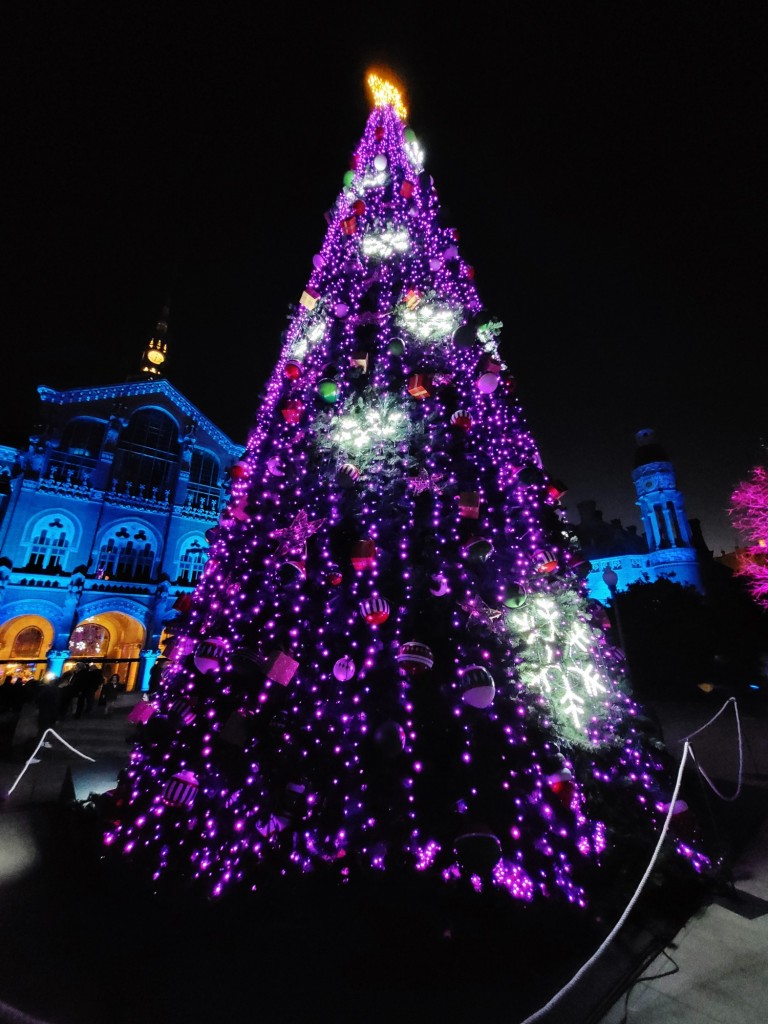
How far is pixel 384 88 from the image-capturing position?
820 cm

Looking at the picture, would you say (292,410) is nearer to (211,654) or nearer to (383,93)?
(211,654)

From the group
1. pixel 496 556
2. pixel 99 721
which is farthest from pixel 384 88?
pixel 99 721

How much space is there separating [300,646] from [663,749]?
4700 millimetres

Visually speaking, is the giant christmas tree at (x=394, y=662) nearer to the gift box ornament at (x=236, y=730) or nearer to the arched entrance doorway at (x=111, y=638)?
the gift box ornament at (x=236, y=730)

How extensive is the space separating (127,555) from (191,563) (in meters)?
3.17

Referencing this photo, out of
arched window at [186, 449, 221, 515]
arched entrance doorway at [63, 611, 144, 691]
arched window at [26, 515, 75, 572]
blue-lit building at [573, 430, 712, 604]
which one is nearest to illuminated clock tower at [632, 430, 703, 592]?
blue-lit building at [573, 430, 712, 604]

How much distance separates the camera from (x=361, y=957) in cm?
283

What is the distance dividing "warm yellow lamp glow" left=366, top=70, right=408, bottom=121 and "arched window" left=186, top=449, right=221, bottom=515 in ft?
67.4

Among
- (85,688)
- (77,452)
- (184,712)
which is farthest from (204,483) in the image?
(184,712)

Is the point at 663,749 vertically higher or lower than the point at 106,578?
lower

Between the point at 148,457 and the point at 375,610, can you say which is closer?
the point at 375,610

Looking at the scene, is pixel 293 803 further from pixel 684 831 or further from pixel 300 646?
pixel 684 831

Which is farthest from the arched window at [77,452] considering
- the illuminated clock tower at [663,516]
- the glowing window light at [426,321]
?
the illuminated clock tower at [663,516]

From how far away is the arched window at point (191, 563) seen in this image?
22828mm
